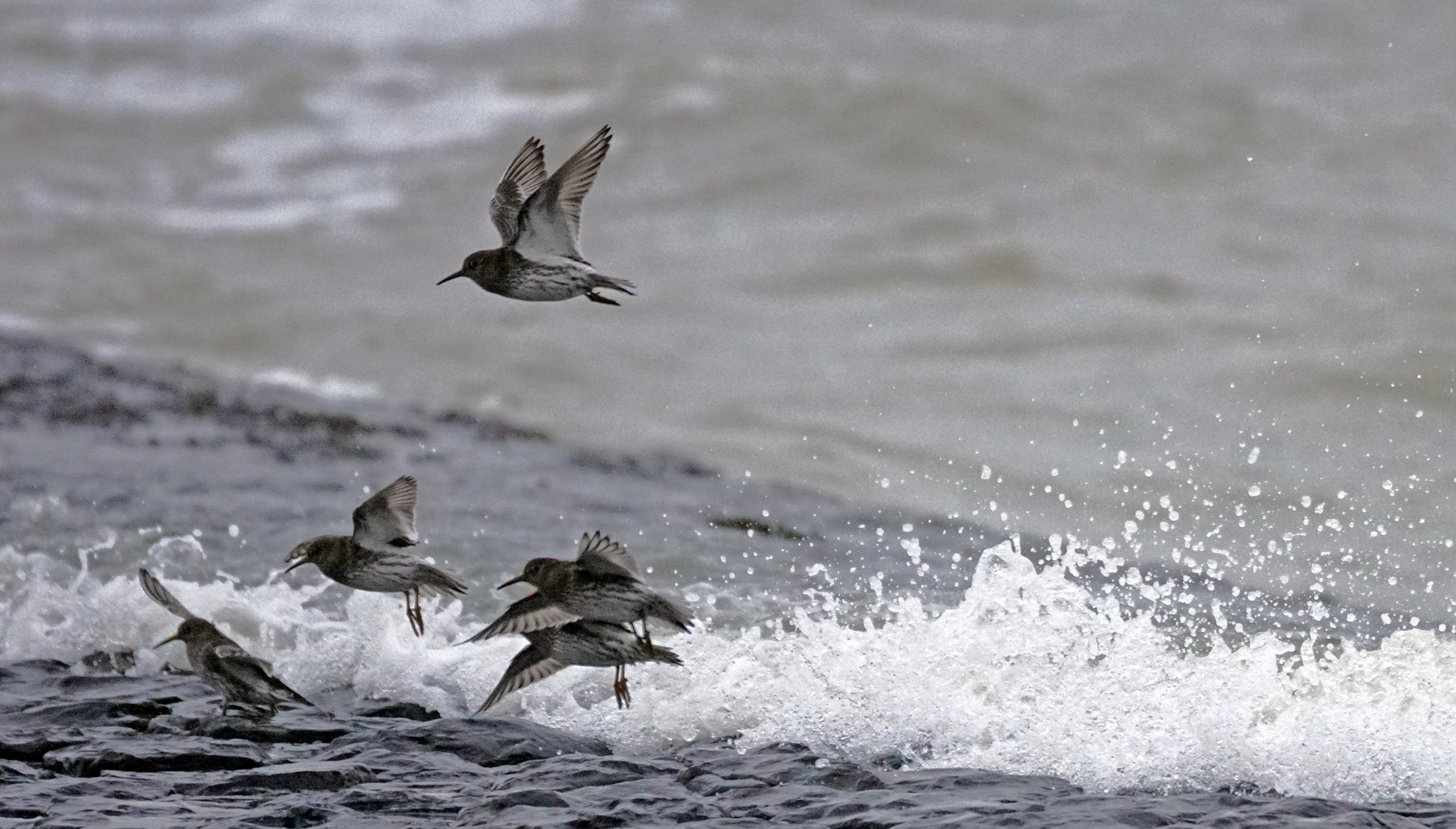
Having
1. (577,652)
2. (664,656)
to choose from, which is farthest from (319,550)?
(664,656)

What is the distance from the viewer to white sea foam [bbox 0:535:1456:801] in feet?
19.0

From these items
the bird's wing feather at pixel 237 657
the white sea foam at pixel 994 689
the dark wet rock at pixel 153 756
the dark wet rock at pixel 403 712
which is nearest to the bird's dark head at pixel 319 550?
the bird's wing feather at pixel 237 657

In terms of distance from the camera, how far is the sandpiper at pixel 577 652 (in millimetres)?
5668

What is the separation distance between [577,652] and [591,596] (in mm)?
340

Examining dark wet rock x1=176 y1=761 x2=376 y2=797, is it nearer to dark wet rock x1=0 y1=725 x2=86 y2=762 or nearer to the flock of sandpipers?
the flock of sandpipers

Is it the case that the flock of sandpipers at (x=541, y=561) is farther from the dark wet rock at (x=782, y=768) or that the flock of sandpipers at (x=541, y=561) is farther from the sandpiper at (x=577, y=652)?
the dark wet rock at (x=782, y=768)

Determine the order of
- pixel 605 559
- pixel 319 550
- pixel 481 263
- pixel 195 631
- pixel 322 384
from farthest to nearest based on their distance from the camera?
pixel 322 384 → pixel 195 631 → pixel 319 550 → pixel 481 263 → pixel 605 559

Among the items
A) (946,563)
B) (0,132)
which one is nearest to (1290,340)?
(946,563)

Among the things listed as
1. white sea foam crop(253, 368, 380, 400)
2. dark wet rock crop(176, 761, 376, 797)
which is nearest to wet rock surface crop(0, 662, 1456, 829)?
dark wet rock crop(176, 761, 376, 797)

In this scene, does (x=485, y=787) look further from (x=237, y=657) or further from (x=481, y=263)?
(x=481, y=263)

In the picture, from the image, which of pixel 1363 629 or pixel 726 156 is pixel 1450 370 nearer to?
pixel 1363 629

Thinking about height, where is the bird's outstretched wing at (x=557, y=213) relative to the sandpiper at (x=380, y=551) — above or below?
above

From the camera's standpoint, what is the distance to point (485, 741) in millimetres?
6027

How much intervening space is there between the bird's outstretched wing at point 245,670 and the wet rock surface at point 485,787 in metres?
0.12
